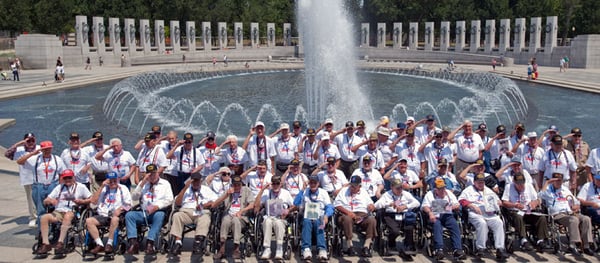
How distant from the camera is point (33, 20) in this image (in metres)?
64.0

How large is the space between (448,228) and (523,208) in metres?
1.29

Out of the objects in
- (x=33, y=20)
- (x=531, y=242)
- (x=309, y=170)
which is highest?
(x=33, y=20)

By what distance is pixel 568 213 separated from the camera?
339 inches

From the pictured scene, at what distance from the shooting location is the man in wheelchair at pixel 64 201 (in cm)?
843

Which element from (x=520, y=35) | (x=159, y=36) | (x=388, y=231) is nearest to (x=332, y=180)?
(x=388, y=231)

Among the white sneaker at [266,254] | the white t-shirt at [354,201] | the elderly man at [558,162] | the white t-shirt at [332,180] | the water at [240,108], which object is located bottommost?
the white sneaker at [266,254]

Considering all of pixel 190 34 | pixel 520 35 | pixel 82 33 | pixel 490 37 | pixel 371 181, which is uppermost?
pixel 190 34

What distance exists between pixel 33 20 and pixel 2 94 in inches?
1472

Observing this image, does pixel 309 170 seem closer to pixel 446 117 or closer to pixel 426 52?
pixel 446 117

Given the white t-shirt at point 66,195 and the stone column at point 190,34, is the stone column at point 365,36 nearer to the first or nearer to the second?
the stone column at point 190,34

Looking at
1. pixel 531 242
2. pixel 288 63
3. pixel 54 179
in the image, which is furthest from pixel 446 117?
pixel 288 63

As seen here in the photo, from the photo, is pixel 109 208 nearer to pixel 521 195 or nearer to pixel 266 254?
pixel 266 254

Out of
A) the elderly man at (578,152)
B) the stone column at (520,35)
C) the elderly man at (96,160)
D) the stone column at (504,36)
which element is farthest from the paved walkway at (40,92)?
the stone column at (504,36)

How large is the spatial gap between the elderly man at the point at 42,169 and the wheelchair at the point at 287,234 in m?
3.60
